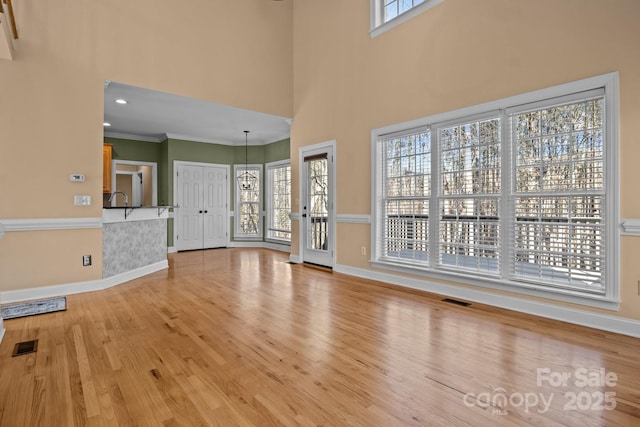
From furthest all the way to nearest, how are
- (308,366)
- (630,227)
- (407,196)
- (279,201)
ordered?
(279,201) < (407,196) < (630,227) < (308,366)

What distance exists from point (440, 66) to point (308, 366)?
368 centimetres

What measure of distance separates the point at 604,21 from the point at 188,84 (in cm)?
495

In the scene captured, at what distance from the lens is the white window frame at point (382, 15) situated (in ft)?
13.6

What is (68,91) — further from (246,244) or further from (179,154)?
(246,244)

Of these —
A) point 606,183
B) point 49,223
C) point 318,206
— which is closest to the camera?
point 606,183

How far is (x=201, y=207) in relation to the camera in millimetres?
8180

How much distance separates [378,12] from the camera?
15.8ft

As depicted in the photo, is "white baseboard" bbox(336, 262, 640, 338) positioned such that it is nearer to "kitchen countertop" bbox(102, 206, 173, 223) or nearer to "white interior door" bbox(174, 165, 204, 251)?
"kitchen countertop" bbox(102, 206, 173, 223)

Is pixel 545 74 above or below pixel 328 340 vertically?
above

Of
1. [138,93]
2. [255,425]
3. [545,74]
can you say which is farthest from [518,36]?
[138,93]

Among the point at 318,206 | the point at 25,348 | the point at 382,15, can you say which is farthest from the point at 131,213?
the point at 382,15

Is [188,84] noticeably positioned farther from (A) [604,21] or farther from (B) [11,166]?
(A) [604,21]

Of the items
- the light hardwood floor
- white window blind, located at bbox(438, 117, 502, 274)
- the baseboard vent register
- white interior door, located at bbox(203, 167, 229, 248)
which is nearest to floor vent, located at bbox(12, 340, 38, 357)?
the light hardwood floor

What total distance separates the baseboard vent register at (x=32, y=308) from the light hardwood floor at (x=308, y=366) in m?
0.15
